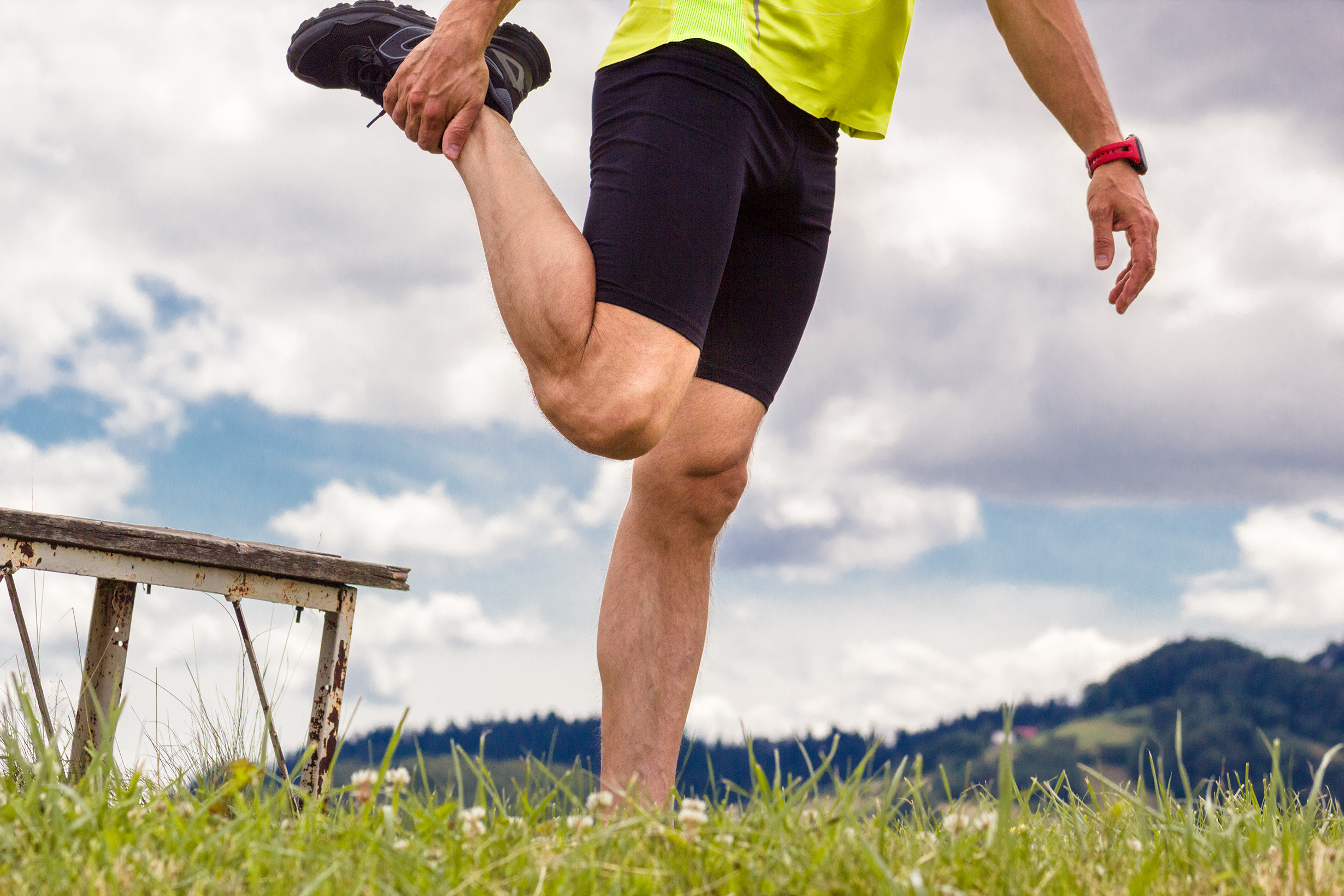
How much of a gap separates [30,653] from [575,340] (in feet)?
8.17

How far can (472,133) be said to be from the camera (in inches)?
93.7

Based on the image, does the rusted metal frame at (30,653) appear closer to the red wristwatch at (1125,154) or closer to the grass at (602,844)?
the grass at (602,844)

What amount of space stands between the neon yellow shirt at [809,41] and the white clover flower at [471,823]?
5.42 ft

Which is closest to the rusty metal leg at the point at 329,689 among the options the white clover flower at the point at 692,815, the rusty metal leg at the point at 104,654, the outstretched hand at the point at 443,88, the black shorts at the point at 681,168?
the rusty metal leg at the point at 104,654

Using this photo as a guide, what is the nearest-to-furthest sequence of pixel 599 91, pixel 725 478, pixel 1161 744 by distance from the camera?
pixel 1161 744
pixel 599 91
pixel 725 478

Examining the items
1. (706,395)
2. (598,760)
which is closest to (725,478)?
(706,395)

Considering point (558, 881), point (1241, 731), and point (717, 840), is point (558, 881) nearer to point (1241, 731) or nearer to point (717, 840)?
point (717, 840)

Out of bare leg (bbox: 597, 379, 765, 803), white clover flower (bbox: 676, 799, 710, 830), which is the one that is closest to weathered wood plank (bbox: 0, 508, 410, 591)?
bare leg (bbox: 597, 379, 765, 803)

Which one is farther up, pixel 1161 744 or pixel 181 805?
pixel 1161 744

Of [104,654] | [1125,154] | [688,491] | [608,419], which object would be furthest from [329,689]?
[1125,154]

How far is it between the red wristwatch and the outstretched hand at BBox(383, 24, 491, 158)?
171 cm

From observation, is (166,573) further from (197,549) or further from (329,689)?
(329,689)

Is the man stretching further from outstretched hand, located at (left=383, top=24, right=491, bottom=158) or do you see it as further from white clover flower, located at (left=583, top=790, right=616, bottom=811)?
white clover flower, located at (left=583, top=790, right=616, bottom=811)

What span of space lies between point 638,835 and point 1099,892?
629 millimetres
